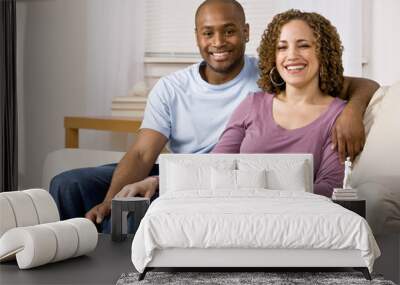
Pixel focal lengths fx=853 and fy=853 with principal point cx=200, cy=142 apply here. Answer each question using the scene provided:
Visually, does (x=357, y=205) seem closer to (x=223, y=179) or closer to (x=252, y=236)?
(x=223, y=179)

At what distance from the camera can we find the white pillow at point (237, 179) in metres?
3.79

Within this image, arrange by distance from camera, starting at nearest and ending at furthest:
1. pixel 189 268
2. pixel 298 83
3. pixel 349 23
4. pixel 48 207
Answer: pixel 189 268 → pixel 48 207 → pixel 298 83 → pixel 349 23

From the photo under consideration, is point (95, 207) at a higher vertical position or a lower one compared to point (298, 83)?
lower

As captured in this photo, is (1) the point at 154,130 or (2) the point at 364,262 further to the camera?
(1) the point at 154,130

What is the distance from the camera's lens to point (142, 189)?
4086 mm

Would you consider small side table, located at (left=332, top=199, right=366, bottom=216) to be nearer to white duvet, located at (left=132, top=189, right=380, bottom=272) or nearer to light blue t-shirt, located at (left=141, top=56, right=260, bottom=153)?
white duvet, located at (left=132, top=189, right=380, bottom=272)

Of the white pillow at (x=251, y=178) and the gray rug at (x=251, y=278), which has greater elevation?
the white pillow at (x=251, y=178)

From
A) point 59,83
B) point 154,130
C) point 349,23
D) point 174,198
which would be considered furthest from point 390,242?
point 59,83

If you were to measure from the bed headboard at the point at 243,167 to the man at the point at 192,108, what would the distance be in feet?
1.66

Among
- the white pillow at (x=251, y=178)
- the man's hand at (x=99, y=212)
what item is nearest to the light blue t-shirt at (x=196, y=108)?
the man's hand at (x=99, y=212)

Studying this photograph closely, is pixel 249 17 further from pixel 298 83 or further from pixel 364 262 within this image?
pixel 364 262

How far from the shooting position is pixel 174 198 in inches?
133

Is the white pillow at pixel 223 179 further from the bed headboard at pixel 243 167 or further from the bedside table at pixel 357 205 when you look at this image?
the bedside table at pixel 357 205

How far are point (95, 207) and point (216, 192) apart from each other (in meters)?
0.93
